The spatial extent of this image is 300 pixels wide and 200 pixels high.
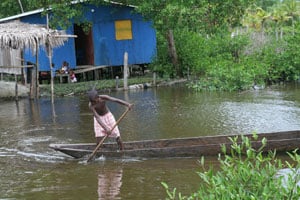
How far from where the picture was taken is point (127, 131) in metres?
11.7

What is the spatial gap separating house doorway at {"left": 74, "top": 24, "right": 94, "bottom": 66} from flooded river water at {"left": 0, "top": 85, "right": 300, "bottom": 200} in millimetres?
4567

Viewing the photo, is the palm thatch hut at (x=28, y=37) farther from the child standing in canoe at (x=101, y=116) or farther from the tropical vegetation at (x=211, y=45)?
the child standing in canoe at (x=101, y=116)

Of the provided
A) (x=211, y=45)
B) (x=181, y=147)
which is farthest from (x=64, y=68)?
(x=181, y=147)

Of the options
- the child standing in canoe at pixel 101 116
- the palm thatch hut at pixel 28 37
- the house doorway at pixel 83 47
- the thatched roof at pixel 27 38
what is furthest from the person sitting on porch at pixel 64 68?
the child standing in canoe at pixel 101 116

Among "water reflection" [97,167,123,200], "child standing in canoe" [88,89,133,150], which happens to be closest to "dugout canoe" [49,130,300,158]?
"child standing in canoe" [88,89,133,150]

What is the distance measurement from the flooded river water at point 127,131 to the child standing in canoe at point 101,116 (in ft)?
1.50

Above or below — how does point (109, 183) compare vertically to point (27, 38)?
below

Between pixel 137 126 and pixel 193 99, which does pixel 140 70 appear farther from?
pixel 137 126

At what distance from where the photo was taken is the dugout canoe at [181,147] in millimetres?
8422

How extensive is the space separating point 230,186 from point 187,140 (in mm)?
5501

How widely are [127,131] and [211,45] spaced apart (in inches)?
442

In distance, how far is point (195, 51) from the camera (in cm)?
2119

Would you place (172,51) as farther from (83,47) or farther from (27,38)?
(27,38)

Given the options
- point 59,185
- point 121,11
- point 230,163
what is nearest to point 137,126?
point 59,185
